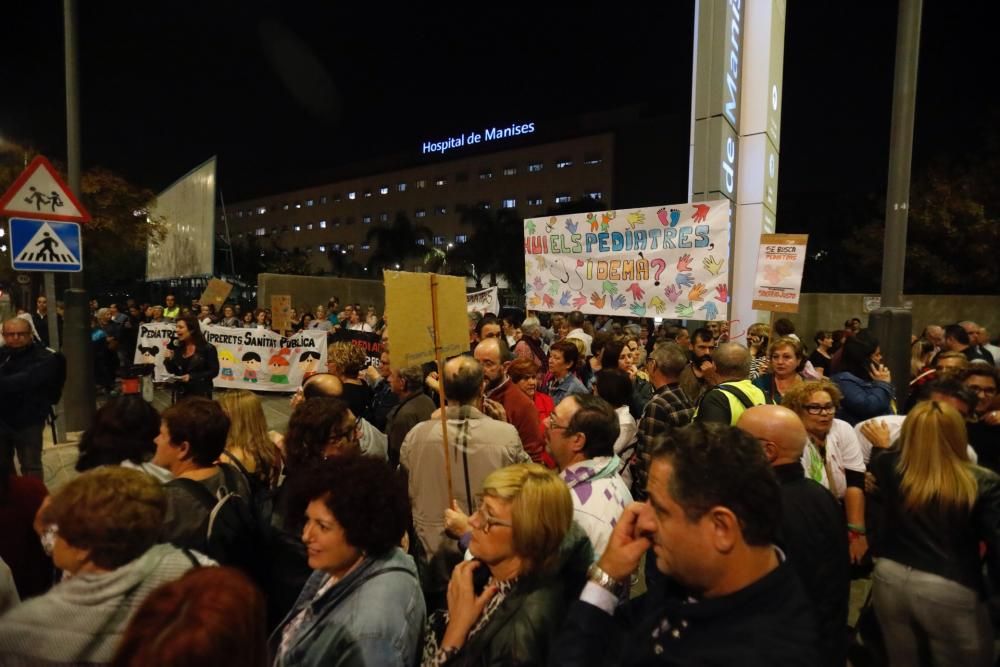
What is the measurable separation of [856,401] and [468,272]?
163 feet

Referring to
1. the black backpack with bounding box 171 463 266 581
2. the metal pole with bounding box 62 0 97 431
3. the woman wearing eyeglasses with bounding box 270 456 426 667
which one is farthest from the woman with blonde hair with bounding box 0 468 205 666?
the metal pole with bounding box 62 0 97 431

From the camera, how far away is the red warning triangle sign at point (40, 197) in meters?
5.72

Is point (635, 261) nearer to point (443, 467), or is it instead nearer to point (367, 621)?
point (443, 467)

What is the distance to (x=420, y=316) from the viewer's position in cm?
375

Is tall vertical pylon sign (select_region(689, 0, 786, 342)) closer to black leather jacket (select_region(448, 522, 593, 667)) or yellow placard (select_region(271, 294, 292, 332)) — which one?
yellow placard (select_region(271, 294, 292, 332))

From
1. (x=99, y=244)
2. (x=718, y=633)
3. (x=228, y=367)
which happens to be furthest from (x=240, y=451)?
(x=99, y=244)

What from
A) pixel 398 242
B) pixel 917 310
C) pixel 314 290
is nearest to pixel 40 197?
pixel 314 290

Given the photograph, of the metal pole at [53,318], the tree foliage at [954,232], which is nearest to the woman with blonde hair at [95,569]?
the metal pole at [53,318]

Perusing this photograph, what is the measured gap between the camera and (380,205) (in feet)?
308

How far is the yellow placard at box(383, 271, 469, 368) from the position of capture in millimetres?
3564

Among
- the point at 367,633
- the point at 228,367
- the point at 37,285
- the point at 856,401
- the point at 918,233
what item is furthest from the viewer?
the point at 918,233

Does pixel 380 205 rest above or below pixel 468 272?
above

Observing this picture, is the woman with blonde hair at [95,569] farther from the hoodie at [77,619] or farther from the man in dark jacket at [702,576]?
the man in dark jacket at [702,576]

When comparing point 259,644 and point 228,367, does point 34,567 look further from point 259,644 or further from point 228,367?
point 228,367
